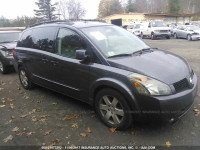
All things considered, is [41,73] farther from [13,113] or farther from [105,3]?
[105,3]

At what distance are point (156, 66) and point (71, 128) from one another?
6.12 ft

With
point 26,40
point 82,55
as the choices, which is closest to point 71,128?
point 82,55

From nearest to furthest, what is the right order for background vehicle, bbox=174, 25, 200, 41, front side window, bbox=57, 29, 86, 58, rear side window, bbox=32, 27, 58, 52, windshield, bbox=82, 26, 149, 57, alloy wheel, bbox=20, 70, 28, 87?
windshield, bbox=82, 26, 149, 57, front side window, bbox=57, 29, 86, 58, rear side window, bbox=32, 27, 58, 52, alloy wheel, bbox=20, 70, 28, 87, background vehicle, bbox=174, 25, 200, 41

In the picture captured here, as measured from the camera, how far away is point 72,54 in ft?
12.5

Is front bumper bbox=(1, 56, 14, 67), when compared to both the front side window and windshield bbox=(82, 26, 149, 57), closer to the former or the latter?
the front side window

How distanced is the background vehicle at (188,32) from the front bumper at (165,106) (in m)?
18.3

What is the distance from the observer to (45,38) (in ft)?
14.8

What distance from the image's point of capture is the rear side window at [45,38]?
427cm

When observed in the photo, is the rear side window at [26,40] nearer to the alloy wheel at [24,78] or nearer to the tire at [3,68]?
the alloy wheel at [24,78]

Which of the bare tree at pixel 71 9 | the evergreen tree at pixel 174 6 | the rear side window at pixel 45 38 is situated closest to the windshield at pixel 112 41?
the rear side window at pixel 45 38

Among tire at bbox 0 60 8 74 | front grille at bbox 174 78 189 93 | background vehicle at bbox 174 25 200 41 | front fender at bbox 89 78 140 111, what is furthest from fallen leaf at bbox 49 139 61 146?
background vehicle at bbox 174 25 200 41

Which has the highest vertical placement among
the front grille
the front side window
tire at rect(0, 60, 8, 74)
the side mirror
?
the front side window

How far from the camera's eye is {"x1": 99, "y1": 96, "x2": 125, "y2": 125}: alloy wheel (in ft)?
10.5

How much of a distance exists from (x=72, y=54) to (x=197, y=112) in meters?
2.76
